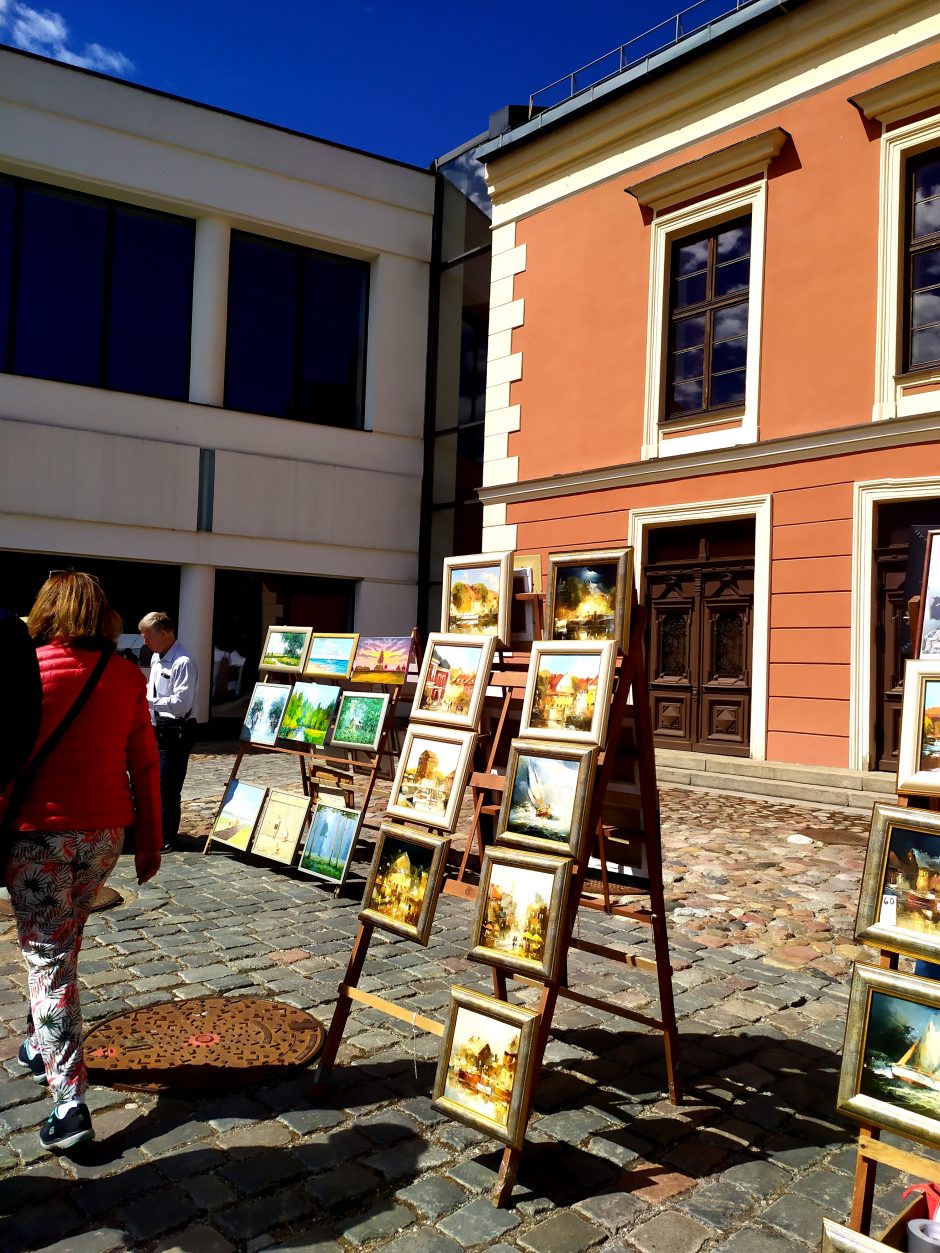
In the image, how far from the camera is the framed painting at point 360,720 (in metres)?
7.43

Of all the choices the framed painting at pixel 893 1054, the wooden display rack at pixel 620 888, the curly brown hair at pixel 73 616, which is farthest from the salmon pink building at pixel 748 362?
the curly brown hair at pixel 73 616

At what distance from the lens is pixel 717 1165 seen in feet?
10.7

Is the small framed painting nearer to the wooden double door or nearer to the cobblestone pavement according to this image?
the cobblestone pavement

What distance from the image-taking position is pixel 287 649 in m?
8.46

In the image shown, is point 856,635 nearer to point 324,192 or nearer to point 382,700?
point 382,700

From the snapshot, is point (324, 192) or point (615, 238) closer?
point (615, 238)

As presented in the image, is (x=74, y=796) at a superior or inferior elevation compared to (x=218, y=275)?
inferior

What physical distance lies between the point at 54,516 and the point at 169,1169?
42.6 feet

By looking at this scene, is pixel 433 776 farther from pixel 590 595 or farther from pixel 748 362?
pixel 748 362

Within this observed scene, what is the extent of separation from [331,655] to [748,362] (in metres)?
6.59

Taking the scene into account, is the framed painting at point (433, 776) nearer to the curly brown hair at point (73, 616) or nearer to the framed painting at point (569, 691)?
the framed painting at point (569, 691)

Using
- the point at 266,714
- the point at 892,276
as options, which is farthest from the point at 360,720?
the point at 892,276

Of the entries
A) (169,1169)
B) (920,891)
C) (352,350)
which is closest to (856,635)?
(920,891)

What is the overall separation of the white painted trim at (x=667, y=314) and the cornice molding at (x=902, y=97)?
137 cm
